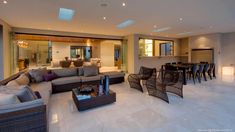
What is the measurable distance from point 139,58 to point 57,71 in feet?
18.1

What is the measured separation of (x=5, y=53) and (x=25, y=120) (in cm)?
527

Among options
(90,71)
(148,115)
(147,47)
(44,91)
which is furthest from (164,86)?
(147,47)

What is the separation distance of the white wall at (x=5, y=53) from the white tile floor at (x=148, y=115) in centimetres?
304

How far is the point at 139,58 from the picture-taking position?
9.14 m

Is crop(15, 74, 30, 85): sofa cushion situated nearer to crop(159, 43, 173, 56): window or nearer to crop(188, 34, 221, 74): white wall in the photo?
crop(159, 43, 173, 56): window

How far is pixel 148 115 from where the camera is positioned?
2932mm

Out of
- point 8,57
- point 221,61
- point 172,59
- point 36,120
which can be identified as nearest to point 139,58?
point 172,59

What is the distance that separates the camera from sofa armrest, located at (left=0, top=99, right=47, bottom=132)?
1.66 m

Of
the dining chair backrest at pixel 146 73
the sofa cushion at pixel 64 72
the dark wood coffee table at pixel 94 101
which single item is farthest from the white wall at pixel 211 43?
the sofa cushion at pixel 64 72

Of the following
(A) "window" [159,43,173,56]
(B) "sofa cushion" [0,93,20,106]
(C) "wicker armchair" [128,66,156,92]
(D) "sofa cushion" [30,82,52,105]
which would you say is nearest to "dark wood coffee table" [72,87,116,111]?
(D) "sofa cushion" [30,82,52,105]

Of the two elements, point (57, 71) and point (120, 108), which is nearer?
point (120, 108)

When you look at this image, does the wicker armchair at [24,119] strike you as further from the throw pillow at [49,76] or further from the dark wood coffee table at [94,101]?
the throw pillow at [49,76]

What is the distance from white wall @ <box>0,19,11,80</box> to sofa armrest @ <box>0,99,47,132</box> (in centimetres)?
489

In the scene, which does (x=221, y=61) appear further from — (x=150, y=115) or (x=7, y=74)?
(x=7, y=74)
